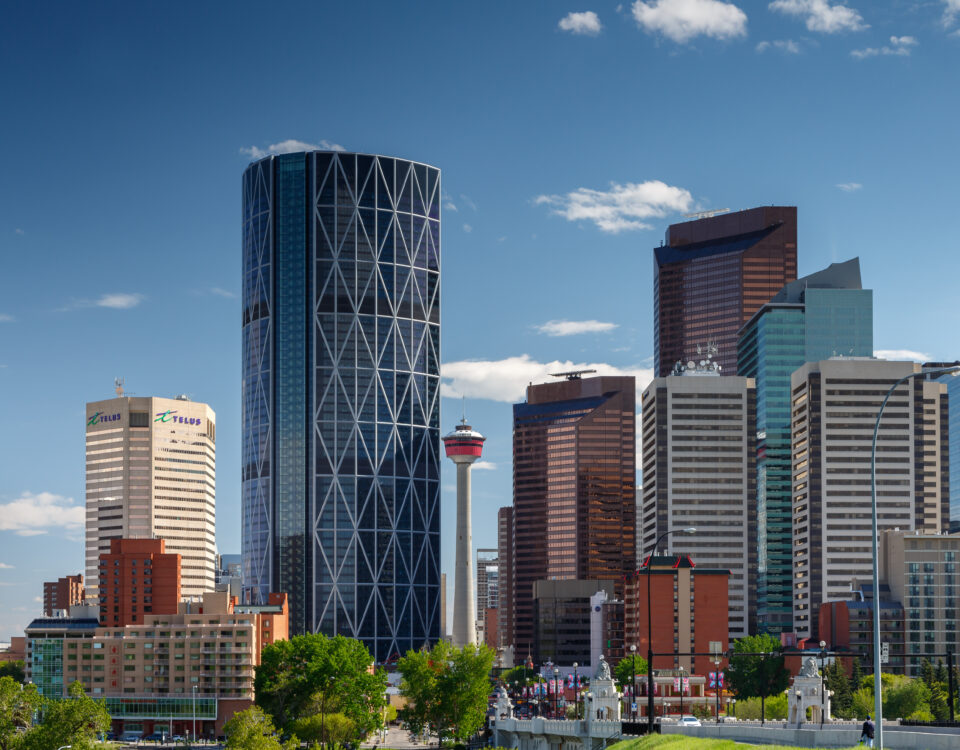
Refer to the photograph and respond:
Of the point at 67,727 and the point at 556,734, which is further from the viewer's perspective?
the point at 67,727

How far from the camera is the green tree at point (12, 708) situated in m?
150

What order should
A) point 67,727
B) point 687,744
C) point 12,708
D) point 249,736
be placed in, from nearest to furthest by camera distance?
point 687,744 → point 67,727 → point 249,736 → point 12,708

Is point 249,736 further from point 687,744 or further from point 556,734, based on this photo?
point 687,744

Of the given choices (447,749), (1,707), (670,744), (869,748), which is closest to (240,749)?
(1,707)

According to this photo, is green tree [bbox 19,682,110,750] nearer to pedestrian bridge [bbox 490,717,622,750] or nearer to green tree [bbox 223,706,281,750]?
green tree [bbox 223,706,281,750]

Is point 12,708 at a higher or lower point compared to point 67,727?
higher

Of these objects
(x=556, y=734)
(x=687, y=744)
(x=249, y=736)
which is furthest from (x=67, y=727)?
(x=687, y=744)

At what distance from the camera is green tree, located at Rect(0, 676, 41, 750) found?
15012cm

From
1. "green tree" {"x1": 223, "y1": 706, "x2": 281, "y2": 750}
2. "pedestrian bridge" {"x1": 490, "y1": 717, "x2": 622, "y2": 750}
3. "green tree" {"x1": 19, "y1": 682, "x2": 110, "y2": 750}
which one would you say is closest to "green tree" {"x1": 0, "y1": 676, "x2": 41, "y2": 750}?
"green tree" {"x1": 19, "y1": 682, "x2": 110, "y2": 750}

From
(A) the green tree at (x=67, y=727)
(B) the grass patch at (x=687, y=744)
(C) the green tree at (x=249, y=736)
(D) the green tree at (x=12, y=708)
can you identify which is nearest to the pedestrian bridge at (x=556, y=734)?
(C) the green tree at (x=249, y=736)

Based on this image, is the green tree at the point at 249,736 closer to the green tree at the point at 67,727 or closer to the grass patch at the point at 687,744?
the green tree at the point at 67,727

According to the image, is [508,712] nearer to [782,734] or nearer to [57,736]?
[57,736]

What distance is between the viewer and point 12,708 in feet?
504

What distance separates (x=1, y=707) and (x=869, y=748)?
11509 cm
